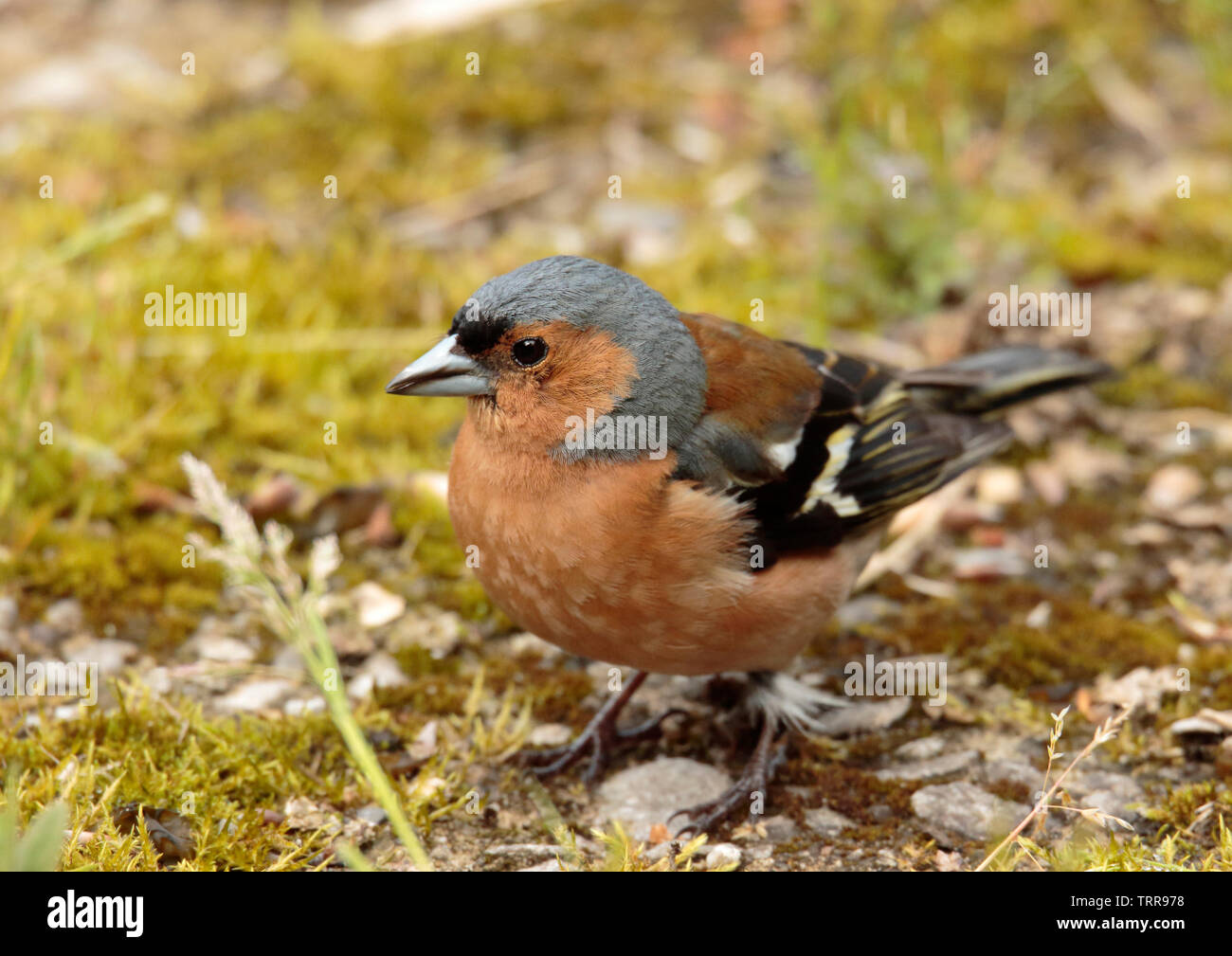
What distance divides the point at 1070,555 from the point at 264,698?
3014 mm

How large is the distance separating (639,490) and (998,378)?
73.5 inches

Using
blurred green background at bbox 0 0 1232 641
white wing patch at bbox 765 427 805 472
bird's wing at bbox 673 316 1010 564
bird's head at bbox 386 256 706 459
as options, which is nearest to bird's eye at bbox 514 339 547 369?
bird's head at bbox 386 256 706 459

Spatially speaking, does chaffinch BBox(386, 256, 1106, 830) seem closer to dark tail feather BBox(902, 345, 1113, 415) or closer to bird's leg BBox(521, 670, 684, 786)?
bird's leg BBox(521, 670, 684, 786)

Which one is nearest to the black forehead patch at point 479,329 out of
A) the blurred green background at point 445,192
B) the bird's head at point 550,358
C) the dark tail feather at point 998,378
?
the bird's head at point 550,358

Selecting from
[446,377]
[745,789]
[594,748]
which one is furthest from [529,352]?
[745,789]

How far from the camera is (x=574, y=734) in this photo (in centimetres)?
407

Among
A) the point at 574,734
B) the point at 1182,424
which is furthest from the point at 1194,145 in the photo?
the point at 574,734

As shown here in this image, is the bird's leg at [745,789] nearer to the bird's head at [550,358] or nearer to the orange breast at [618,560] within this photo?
the orange breast at [618,560]

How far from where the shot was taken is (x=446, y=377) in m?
3.61

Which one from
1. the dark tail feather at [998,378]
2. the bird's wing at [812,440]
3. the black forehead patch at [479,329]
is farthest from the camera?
the dark tail feather at [998,378]

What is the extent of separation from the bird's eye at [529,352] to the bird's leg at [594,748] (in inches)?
40.2

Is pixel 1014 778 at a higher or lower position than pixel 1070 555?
lower

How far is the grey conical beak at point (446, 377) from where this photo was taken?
3600 millimetres
